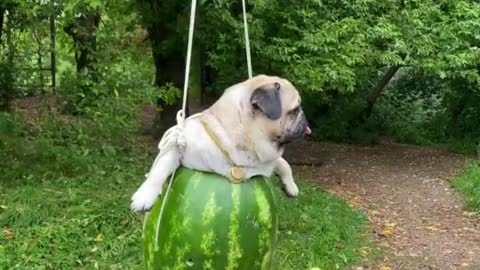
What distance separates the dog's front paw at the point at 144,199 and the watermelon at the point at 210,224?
0.47ft

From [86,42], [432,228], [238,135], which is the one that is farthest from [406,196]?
[238,135]

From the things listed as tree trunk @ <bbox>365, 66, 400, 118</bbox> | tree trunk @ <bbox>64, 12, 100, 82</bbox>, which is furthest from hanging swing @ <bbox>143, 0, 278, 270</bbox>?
tree trunk @ <bbox>365, 66, 400, 118</bbox>

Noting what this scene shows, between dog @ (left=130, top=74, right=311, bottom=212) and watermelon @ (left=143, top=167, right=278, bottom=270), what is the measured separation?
0.05 m

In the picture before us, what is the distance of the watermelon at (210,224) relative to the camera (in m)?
2.22

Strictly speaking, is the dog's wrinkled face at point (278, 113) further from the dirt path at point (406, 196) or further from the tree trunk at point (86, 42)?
the tree trunk at point (86, 42)

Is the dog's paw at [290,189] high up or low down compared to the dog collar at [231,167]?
down

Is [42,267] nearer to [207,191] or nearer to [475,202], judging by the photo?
[207,191]

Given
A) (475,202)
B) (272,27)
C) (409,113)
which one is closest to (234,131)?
(272,27)

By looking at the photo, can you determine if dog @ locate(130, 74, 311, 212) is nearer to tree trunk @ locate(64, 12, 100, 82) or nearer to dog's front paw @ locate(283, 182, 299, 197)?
dog's front paw @ locate(283, 182, 299, 197)

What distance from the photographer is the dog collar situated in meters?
2.22

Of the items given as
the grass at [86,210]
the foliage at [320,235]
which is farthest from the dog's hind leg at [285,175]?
the foliage at [320,235]

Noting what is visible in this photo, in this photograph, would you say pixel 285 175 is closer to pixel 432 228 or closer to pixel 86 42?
pixel 86 42

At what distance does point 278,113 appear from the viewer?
2.21m

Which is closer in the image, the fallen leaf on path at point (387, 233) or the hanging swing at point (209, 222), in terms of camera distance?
the hanging swing at point (209, 222)
